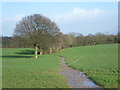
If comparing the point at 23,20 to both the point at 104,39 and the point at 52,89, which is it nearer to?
the point at 52,89

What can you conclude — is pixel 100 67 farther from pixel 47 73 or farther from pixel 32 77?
pixel 32 77

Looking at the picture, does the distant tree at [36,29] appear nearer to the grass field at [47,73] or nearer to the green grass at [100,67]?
the green grass at [100,67]

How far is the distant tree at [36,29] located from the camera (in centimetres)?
3946

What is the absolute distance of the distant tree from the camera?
39459 mm

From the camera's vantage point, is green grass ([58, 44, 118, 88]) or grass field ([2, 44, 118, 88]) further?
green grass ([58, 44, 118, 88])

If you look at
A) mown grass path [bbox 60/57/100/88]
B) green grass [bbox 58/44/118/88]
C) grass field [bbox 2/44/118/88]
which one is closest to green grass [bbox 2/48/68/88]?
grass field [bbox 2/44/118/88]

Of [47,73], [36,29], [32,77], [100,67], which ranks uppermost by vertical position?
[36,29]

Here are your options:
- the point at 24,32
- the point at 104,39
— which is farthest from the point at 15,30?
the point at 104,39

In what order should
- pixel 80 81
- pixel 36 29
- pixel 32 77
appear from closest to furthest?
pixel 80 81 < pixel 32 77 < pixel 36 29

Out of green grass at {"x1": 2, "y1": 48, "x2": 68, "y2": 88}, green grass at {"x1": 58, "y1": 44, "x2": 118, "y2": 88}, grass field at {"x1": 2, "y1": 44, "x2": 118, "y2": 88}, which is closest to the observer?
green grass at {"x1": 2, "y1": 48, "x2": 68, "y2": 88}

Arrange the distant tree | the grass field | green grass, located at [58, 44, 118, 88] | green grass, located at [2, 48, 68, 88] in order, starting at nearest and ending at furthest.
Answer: green grass, located at [2, 48, 68, 88]
the grass field
green grass, located at [58, 44, 118, 88]
the distant tree

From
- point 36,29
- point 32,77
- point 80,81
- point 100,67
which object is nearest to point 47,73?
point 32,77

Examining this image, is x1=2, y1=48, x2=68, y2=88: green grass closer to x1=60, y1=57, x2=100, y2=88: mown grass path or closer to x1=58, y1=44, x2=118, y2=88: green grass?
x1=60, y1=57, x2=100, y2=88: mown grass path

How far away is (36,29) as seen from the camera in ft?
131
